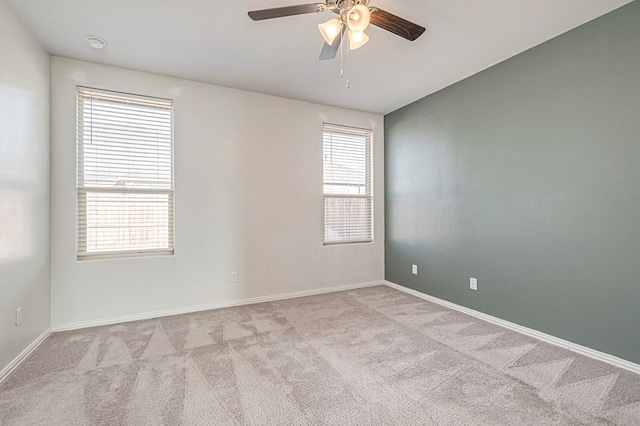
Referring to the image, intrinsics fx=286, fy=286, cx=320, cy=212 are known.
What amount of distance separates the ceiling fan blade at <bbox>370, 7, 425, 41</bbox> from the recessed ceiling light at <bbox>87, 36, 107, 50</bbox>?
237 centimetres

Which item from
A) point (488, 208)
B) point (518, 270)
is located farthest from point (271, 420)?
point (488, 208)

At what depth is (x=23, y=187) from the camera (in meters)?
2.28

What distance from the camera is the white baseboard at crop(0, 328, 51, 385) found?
6.53 feet

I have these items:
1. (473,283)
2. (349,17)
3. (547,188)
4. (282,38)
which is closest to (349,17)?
(349,17)

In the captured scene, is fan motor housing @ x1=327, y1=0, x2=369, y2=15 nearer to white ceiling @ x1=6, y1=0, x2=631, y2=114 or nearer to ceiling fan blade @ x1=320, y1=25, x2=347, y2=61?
ceiling fan blade @ x1=320, y1=25, x2=347, y2=61

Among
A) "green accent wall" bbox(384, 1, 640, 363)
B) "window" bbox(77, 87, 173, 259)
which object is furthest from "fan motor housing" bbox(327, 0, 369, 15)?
"window" bbox(77, 87, 173, 259)

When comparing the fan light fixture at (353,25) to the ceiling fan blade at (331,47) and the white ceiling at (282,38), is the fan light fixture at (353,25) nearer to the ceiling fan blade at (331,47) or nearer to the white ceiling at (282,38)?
the ceiling fan blade at (331,47)

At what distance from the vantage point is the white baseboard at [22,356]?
199cm

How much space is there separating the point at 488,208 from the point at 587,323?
1.24 meters

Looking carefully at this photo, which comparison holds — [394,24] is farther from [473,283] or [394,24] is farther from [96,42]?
[473,283]

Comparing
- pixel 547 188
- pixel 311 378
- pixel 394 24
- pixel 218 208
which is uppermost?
pixel 394 24

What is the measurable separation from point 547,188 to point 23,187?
4382 millimetres

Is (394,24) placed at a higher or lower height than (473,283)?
higher

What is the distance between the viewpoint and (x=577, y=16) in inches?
86.9
